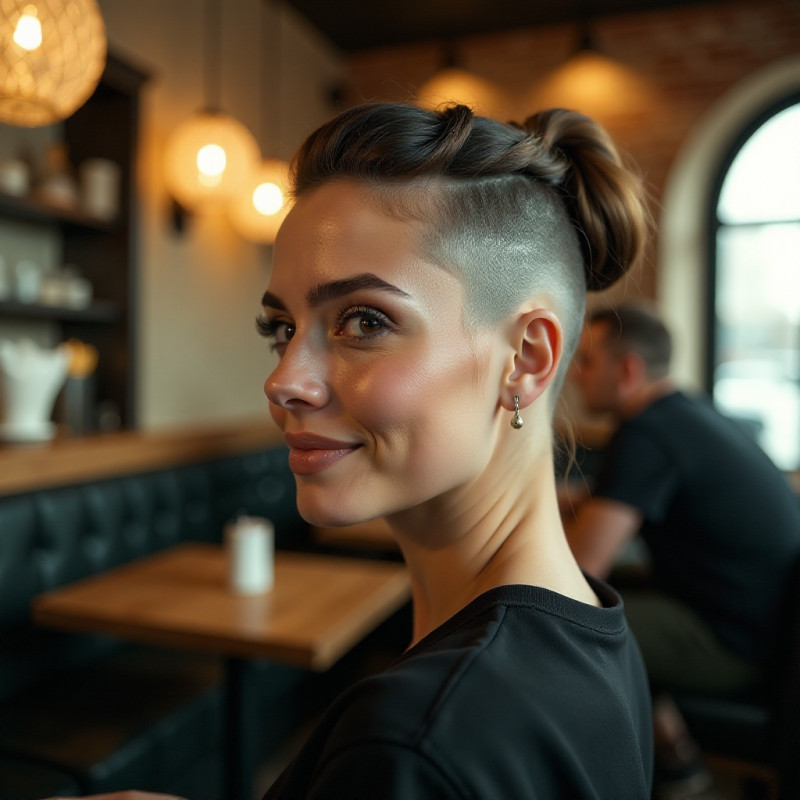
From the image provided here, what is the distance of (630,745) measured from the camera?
663 millimetres

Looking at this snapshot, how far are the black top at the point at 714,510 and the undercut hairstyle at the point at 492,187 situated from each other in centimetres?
125

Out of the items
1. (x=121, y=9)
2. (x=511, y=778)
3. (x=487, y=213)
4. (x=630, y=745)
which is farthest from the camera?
(x=121, y=9)

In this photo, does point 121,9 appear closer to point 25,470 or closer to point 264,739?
point 25,470

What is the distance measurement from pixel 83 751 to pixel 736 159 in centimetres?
469

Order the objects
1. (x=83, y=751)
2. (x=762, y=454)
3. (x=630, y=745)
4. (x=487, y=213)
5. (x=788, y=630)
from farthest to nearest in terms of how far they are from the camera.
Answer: (x=762, y=454)
(x=788, y=630)
(x=83, y=751)
(x=487, y=213)
(x=630, y=745)

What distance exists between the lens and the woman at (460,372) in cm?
64

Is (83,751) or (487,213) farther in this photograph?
(83,751)

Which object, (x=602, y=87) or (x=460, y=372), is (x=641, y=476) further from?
(x=602, y=87)

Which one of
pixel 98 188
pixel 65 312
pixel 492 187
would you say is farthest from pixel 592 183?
pixel 98 188

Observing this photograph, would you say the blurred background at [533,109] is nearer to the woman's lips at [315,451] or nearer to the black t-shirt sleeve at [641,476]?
the black t-shirt sleeve at [641,476]

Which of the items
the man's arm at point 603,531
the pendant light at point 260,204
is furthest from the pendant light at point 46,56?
the pendant light at point 260,204

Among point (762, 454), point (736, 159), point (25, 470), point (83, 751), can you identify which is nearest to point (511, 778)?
point (83, 751)

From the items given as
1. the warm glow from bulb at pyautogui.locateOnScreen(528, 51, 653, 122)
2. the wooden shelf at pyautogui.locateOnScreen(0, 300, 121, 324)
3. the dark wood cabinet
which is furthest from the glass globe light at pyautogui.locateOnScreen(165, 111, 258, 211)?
the warm glow from bulb at pyautogui.locateOnScreen(528, 51, 653, 122)

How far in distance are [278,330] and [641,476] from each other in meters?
1.46
